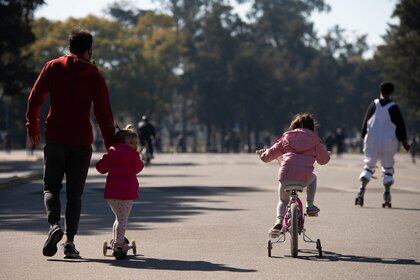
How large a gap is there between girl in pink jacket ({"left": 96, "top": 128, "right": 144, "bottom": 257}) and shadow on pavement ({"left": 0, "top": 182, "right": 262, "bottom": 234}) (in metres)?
2.75

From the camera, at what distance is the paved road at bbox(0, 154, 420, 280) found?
9.46 meters

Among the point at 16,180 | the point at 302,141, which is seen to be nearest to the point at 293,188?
the point at 302,141

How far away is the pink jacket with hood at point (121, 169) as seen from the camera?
10.4 meters

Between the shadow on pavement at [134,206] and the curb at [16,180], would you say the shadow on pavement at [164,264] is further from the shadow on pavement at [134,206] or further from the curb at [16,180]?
the curb at [16,180]

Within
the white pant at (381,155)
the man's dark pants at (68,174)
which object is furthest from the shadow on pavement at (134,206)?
the man's dark pants at (68,174)

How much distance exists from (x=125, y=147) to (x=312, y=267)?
2.04 metres

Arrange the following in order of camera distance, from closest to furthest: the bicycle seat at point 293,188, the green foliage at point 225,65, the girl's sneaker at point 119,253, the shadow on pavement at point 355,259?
the shadow on pavement at point 355,259
the girl's sneaker at point 119,253
the bicycle seat at point 293,188
the green foliage at point 225,65

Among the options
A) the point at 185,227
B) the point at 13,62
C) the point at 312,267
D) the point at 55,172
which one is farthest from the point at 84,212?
the point at 13,62

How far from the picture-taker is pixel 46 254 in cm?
1018

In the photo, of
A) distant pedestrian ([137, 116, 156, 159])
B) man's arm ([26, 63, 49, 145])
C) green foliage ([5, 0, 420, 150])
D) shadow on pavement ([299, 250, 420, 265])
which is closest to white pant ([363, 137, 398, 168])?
shadow on pavement ([299, 250, 420, 265])

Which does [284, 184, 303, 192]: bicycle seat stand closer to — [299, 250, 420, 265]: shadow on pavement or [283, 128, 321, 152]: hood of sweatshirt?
[283, 128, 321, 152]: hood of sweatshirt

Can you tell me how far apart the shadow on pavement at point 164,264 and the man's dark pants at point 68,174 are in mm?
441

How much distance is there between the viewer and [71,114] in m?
10.4

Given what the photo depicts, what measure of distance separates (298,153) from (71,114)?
221 centimetres
